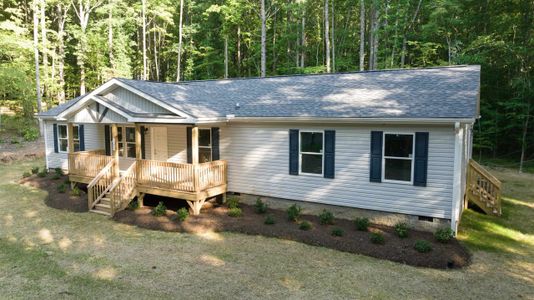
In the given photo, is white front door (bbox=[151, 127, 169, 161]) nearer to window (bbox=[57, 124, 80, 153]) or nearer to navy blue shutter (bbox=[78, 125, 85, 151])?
navy blue shutter (bbox=[78, 125, 85, 151])

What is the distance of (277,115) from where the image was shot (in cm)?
1144

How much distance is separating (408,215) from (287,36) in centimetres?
2338

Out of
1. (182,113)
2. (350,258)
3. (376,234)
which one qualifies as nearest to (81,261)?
(182,113)

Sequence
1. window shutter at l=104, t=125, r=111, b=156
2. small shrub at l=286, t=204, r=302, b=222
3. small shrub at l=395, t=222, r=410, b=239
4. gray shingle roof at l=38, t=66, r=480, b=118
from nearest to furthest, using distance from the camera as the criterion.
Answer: small shrub at l=395, t=222, r=410, b=239 < gray shingle roof at l=38, t=66, r=480, b=118 < small shrub at l=286, t=204, r=302, b=222 < window shutter at l=104, t=125, r=111, b=156

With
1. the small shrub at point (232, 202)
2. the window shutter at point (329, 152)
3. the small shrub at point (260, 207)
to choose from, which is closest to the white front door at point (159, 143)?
the small shrub at point (232, 202)

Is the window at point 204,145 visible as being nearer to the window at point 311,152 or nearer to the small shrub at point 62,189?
the window at point 311,152

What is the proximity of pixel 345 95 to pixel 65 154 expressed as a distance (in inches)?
578

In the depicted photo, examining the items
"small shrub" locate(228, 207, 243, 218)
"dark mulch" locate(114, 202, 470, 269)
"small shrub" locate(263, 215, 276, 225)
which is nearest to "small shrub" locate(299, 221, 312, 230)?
"dark mulch" locate(114, 202, 470, 269)

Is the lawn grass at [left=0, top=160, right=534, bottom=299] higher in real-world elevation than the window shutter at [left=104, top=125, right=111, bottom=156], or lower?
lower

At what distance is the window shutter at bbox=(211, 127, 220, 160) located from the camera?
12789 millimetres

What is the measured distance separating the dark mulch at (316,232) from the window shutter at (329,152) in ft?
5.09

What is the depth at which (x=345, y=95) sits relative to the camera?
481 inches

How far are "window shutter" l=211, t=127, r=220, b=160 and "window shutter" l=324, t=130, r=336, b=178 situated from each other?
4.12 m

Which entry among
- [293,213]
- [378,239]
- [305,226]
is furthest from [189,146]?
[378,239]
